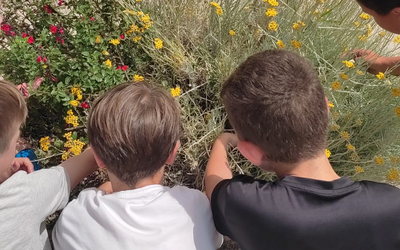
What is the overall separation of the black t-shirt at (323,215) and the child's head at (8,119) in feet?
2.85

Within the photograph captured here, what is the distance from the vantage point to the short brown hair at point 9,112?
1.29 meters

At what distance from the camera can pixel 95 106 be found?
1.36m

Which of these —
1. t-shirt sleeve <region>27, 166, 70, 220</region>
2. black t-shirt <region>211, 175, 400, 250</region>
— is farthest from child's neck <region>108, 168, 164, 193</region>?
black t-shirt <region>211, 175, 400, 250</region>

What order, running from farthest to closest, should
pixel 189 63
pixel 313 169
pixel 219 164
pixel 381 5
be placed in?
pixel 189 63
pixel 219 164
pixel 381 5
pixel 313 169

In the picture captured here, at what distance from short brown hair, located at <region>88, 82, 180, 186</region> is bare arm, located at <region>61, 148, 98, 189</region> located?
0.29m

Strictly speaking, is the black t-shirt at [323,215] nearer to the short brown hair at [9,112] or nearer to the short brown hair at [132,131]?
the short brown hair at [132,131]

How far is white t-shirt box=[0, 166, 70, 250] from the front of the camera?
1.21m

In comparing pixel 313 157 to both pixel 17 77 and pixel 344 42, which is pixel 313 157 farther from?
pixel 17 77

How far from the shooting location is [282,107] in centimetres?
117

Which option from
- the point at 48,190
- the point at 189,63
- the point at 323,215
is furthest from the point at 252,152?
the point at 189,63

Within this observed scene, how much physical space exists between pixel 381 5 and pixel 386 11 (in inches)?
1.5

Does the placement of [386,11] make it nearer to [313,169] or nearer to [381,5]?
[381,5]

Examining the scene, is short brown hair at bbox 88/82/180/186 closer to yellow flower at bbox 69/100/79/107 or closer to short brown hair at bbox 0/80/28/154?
short brown hair at bbox 0/80/28/154

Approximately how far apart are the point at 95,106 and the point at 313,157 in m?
0.81
